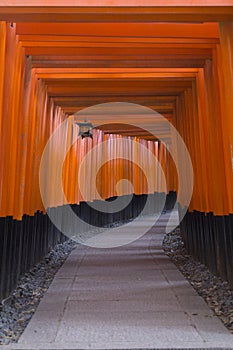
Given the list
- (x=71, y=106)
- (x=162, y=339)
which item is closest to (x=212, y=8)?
(x=162, y=339)

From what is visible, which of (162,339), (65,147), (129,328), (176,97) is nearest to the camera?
(162,339)

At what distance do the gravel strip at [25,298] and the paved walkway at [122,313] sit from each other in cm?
10

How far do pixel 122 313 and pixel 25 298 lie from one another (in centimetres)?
119

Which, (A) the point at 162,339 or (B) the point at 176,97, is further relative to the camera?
(B) the point at 176,97

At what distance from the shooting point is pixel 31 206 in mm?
5461

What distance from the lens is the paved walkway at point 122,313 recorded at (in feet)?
9.50

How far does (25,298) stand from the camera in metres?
4.14

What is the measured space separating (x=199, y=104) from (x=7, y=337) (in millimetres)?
3907

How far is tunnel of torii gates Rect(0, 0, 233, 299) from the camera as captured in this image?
3594 millimetres

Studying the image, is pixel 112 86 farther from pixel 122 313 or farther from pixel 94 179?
pixel 94 179

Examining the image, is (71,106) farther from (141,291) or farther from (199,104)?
(141,291)

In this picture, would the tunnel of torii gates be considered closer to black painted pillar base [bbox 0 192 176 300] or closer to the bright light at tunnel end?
black painted pillar base [bbox 0 192 176 300]

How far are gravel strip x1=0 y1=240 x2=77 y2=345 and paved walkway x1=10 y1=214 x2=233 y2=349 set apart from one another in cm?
10

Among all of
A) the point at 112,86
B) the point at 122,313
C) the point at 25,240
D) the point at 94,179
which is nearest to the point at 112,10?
the point at 112,86
